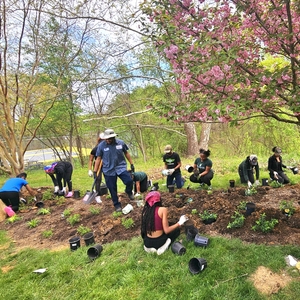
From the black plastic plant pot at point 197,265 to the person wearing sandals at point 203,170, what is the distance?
3.18 metres

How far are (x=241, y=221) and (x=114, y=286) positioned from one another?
199cm

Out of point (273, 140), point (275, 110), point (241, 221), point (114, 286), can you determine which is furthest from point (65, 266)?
point (273, 140)

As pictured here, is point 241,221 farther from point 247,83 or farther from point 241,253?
point 247,83

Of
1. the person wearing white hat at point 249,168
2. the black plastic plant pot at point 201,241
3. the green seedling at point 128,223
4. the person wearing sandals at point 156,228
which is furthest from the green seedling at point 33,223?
the person wearing white hat at point 249,168

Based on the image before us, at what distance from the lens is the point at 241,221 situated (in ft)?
11.8

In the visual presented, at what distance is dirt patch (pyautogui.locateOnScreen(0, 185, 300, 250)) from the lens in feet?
11.3

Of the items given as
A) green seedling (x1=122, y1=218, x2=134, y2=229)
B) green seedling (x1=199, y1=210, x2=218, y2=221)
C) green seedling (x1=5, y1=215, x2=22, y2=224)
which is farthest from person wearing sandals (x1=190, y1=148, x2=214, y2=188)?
green seedling (x1=5, y1=215, x2=22, y2=224)

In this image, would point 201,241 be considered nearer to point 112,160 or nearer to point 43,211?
point 112,160

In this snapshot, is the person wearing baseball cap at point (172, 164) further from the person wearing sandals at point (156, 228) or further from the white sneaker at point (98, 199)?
the person wearing sandals at point (156, 228)

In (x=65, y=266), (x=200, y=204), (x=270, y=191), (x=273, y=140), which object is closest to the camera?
(x=65, y=266)

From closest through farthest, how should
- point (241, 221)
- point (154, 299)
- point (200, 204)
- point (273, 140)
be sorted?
point (154, 299)
point (241, 221)
point (200, 204)
point (273, 140)

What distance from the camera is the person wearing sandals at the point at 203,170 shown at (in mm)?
5811

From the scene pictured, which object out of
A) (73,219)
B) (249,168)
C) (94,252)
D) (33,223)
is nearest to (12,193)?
(33,223)

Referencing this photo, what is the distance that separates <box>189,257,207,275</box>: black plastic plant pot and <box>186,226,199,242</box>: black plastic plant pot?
2.02ft
